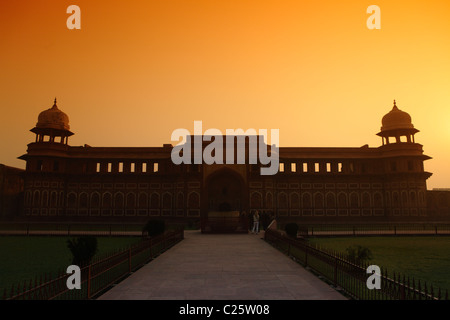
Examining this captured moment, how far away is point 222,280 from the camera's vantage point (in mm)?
8633

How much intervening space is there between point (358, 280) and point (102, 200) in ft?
114

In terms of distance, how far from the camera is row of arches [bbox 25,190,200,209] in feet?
119

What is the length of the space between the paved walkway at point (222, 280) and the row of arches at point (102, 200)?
2450cm

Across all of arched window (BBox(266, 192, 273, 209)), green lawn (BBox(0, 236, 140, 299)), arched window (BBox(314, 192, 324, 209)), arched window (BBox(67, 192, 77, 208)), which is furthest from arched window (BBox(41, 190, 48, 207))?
arched window (BBox(314, 192, 324, 209))

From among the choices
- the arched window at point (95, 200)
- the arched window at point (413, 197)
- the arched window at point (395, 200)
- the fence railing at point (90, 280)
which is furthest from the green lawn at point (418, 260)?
the arched window at point (95, 200)

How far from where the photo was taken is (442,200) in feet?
129

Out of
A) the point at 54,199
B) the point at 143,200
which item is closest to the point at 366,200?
the point at 143,200

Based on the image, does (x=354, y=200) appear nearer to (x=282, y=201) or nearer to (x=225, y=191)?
(x=282, y=201)

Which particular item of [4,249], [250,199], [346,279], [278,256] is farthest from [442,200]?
[4,249]

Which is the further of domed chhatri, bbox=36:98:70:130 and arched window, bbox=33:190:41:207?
domed chhatri, bbox=36:98:70:130

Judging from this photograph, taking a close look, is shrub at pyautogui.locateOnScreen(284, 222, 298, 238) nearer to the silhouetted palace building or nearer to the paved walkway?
the paved walkway

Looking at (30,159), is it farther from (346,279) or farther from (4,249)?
(346,279)

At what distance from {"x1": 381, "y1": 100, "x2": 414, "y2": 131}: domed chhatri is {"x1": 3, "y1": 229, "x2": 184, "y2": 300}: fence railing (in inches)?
1405
